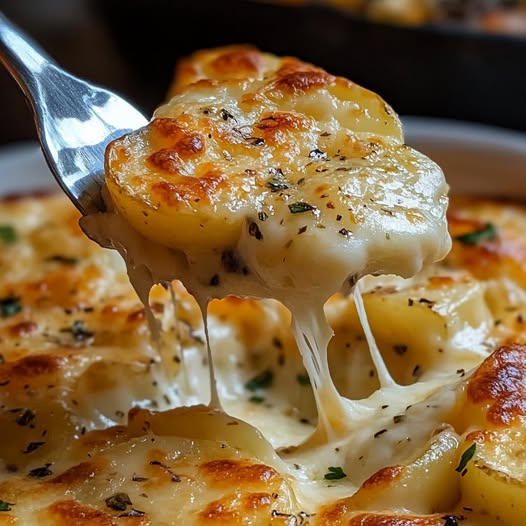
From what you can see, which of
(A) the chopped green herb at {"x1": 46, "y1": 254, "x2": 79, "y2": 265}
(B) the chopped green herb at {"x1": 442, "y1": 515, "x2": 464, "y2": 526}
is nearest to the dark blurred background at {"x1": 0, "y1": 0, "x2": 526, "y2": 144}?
(A) the chopped green herb at {"x1": 46, "y1": 254, "x2": 79, "y2": 265}

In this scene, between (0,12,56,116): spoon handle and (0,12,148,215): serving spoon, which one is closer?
(0,12,148,215): serving spoon

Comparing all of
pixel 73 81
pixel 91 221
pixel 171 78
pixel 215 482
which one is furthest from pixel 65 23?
pixel 215 482

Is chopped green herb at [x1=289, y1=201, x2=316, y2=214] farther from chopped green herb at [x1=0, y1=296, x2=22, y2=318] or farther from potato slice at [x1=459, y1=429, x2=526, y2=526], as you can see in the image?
chopped green herb at [x1=0, y1=296, x2=22, y2=318]

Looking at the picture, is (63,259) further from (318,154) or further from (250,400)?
(318,154)

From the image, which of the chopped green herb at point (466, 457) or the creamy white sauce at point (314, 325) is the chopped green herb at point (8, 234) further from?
the chopped green herb at point (466, 457)

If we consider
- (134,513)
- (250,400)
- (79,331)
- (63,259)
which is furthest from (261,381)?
(63,259)

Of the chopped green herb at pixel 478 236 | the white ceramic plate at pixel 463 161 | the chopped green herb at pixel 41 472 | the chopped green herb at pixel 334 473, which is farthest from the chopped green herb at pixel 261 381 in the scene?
the white ceramic plate at pixel 463 161
